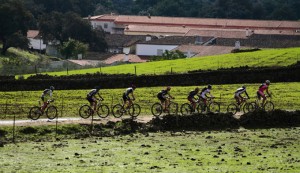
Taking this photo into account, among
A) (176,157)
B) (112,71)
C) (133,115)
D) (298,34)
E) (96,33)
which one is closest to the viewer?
(176,157)

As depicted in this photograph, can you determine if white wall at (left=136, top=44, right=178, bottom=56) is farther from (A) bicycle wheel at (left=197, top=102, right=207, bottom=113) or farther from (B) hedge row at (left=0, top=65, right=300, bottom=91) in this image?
(A) bicycle wheel at (left=197, top=102, right=207, bottom=113)

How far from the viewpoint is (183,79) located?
245 feet

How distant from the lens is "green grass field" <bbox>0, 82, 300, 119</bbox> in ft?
179

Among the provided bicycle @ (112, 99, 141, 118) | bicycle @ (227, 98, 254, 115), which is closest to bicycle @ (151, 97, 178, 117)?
bicycle @ (112, 99, 141, 118)

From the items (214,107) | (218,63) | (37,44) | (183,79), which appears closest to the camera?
(214,107)

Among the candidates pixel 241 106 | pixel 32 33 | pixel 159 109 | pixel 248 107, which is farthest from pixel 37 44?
pixel 159 109

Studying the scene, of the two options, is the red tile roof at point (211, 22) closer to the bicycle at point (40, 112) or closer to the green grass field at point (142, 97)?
the green grass field at point (142, 97)

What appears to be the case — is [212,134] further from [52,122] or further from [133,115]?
[52,122]

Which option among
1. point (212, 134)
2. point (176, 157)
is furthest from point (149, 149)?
point (212, 134)

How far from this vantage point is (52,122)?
44.8 metres

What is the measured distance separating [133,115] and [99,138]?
22.3 ft

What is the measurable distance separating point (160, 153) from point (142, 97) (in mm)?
25305

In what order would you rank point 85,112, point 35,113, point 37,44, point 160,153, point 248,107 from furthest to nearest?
point 37,44 → point 248,107 → point 85,112 → point 35,113 → point 160,153

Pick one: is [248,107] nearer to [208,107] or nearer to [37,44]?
[208,107]
